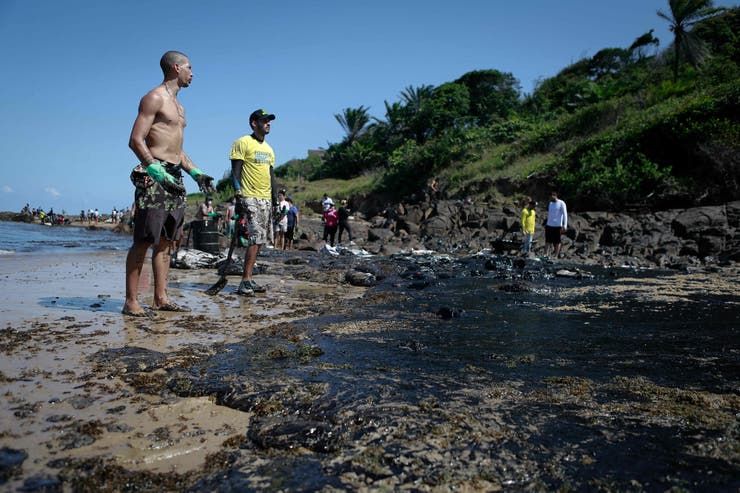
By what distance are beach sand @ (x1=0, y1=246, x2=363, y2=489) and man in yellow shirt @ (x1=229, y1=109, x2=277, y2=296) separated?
21.6 inches

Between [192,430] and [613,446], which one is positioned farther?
[192,430]

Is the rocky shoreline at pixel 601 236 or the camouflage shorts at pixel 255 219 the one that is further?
the rocky shoreline at pixel 601 236

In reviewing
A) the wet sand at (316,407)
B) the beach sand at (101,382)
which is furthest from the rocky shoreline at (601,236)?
the beach sand at (101,382)

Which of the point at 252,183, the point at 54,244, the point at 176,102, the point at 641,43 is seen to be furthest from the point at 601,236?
the point at 641,43

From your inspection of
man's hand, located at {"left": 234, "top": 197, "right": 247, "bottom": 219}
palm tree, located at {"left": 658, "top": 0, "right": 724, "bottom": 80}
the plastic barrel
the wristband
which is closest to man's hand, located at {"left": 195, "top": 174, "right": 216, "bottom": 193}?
the wristband

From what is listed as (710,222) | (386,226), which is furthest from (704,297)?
(386,226)

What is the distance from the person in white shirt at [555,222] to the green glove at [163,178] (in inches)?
402

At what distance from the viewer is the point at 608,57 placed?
1688 inches

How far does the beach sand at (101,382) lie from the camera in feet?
5.00

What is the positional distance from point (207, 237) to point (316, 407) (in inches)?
341

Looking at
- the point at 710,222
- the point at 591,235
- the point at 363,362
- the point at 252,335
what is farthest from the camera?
the point at 591,235

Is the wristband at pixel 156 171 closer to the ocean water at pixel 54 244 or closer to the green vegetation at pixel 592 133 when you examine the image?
the ocean water at pixel 54 244

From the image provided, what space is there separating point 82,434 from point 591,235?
586 inches

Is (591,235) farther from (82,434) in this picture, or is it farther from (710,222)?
(82,434)
